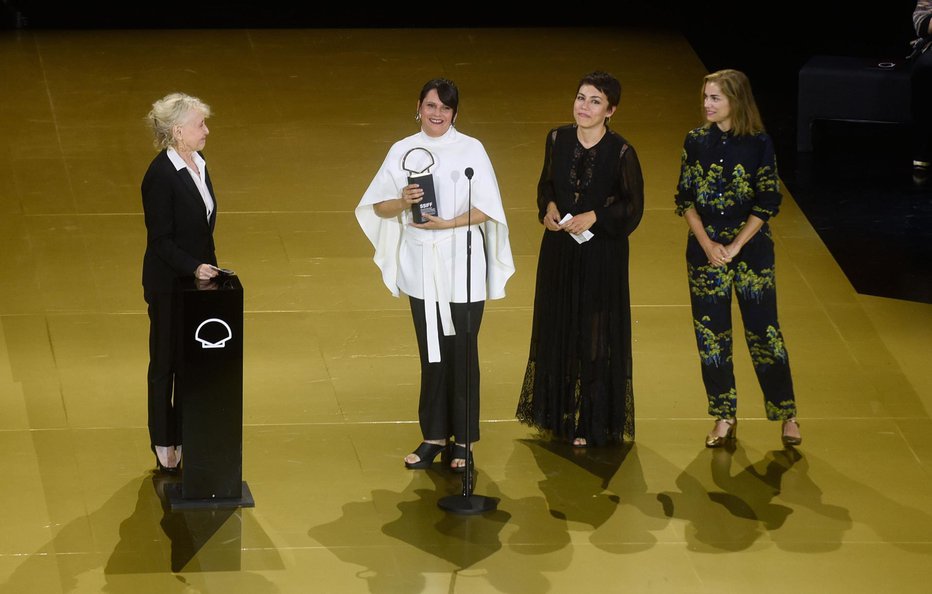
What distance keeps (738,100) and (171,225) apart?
2332 mm

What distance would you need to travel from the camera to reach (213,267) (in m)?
5.98

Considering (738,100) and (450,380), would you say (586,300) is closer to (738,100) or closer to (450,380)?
(450,380)

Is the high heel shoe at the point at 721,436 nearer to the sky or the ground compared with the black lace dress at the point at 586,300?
nearer to the ground

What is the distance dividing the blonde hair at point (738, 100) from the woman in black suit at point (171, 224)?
2.07m

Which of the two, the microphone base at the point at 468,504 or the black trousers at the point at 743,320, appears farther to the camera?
the black trousers at the point at 743,320

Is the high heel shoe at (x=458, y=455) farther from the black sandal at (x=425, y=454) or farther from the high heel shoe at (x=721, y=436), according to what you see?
the high heel shoe at (x=721, y=436)

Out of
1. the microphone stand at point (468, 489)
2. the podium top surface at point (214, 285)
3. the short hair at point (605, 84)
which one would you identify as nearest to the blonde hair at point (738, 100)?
the short hair at point (605, 84)

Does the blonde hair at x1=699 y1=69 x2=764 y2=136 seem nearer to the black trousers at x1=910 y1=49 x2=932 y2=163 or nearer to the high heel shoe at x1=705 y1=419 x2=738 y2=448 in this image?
the high heel shoe at x1=705 y1=419 x2=738 y2=448

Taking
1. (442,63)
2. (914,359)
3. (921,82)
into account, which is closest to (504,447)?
(914,359)

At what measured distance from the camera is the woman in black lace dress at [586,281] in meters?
6.47

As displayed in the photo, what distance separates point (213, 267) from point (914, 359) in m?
3.66

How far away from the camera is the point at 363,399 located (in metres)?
7.18

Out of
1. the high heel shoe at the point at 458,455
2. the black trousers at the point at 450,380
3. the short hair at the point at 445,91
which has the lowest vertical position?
the high heel shoe at the point at 458,455

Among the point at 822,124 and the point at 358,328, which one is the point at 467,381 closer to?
the point at 358,328
